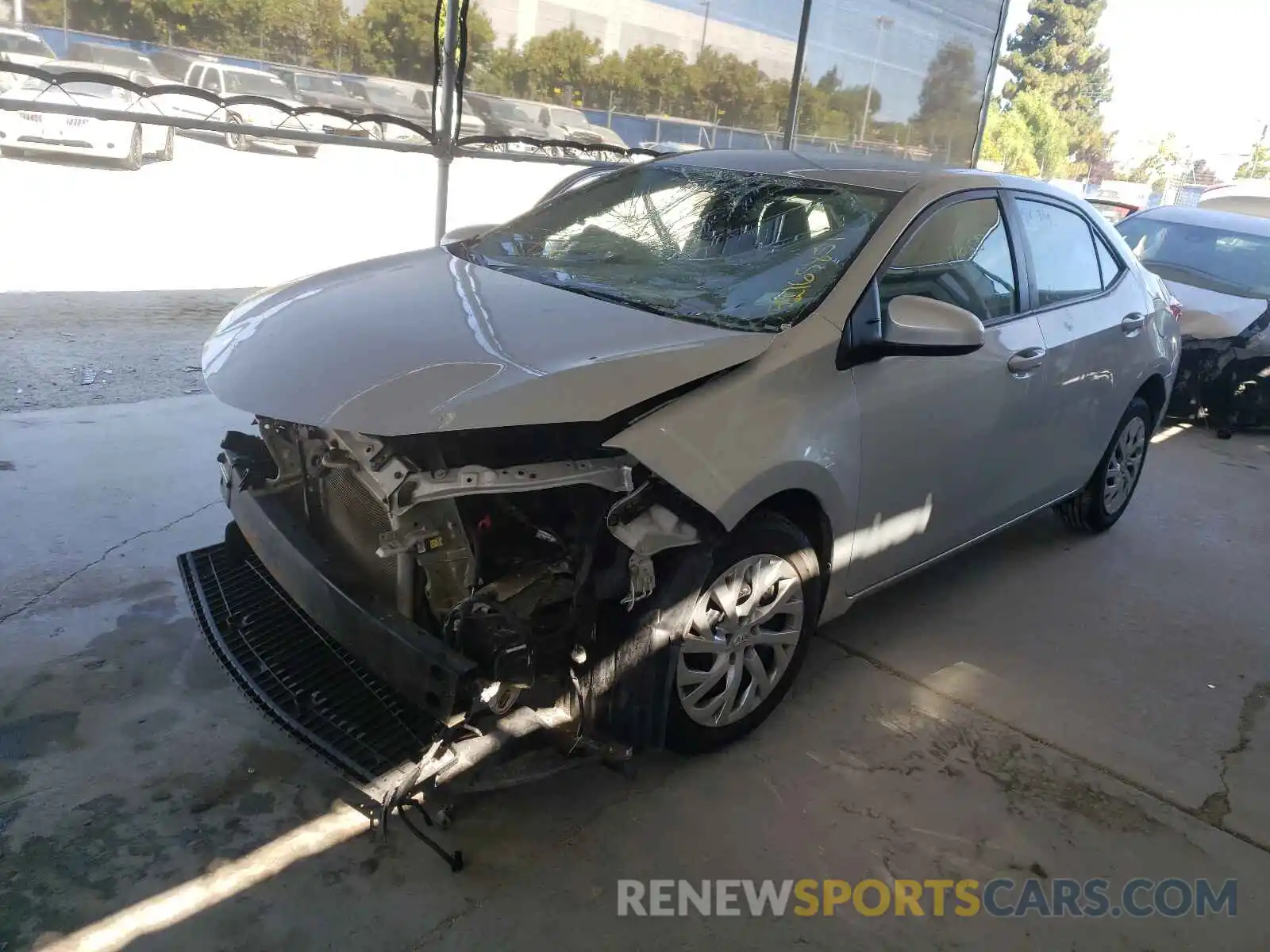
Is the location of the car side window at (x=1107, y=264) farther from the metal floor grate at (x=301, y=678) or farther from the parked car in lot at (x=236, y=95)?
the parked car in lot at (x=236, y=95)

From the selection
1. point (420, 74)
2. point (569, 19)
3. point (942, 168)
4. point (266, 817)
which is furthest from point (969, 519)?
point (569, 19)

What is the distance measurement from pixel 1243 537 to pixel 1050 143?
5122 centimetres

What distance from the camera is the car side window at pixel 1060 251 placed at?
378cm

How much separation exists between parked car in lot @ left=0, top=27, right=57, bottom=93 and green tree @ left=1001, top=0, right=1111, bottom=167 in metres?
60.5

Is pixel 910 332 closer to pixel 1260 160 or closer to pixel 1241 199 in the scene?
pixel 1241 199

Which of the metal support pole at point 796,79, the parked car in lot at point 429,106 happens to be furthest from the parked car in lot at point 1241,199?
the parked car in lot at point 429,106

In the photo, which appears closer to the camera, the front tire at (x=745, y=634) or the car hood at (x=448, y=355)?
the car hood at (x=448, y=355)

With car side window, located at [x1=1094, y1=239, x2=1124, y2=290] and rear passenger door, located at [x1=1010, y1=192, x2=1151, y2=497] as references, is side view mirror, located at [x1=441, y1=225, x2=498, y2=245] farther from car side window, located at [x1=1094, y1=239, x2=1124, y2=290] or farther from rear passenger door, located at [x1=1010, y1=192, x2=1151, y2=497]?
car side window, located at [x1=1094, y1=239, x2=1124, y2=290]

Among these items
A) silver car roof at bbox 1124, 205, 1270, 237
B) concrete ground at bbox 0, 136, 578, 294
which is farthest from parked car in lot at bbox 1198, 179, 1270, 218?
concrete ground at bbox 0, 136, 578, 294

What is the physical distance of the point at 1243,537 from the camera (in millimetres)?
5266

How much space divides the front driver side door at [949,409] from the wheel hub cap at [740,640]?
37cm

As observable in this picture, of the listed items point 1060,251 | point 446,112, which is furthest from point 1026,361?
point 446,112

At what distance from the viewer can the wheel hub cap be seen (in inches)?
104

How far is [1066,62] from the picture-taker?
58000 millimetres
